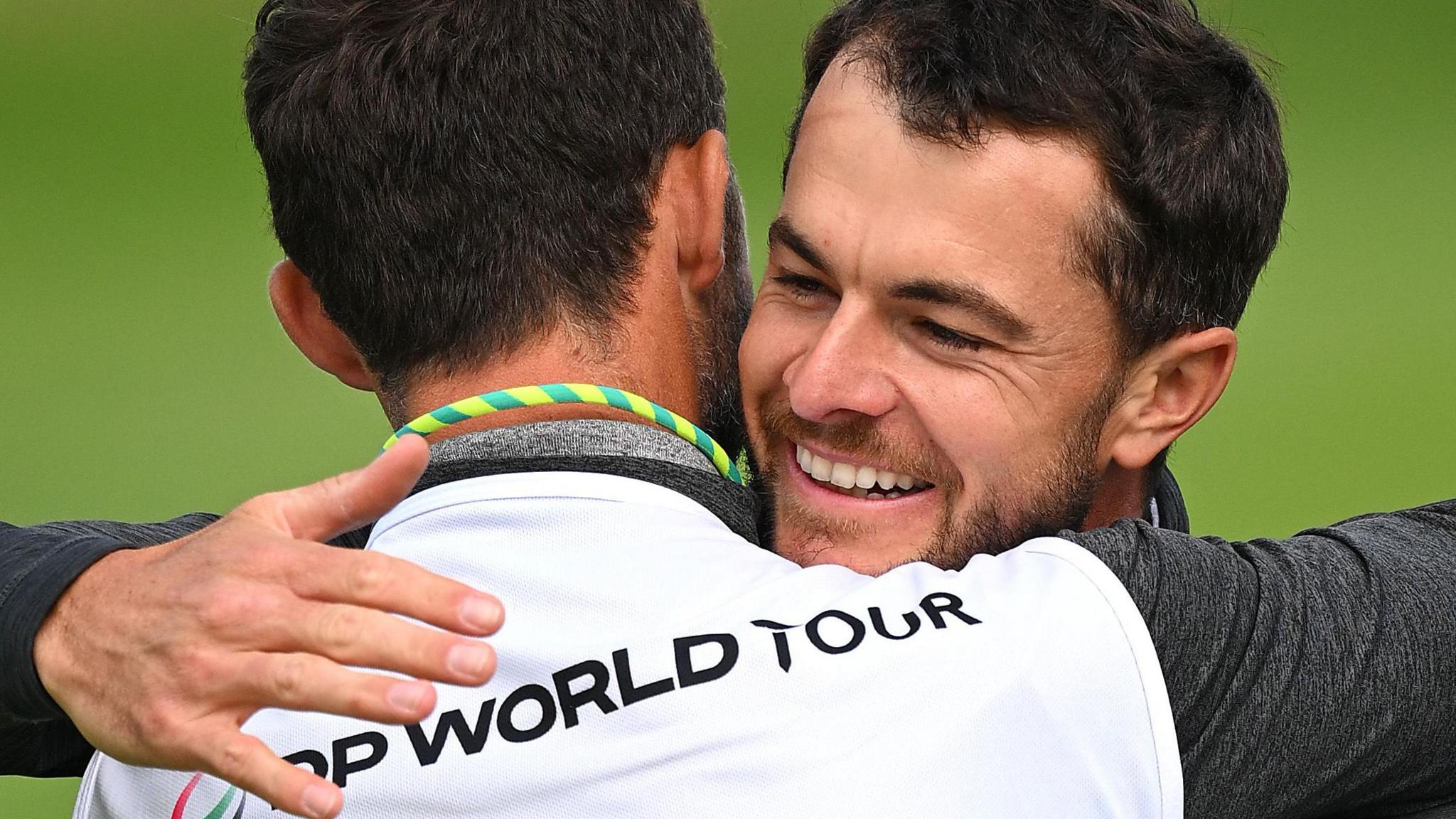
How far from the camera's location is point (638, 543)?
945 millimetres

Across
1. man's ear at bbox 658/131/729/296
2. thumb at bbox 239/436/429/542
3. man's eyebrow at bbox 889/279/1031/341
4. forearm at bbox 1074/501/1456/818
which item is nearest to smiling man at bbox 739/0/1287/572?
man's eyebrow at bbox 889/279/1031/341

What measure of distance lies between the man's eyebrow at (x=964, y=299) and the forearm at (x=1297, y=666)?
241 millimetres

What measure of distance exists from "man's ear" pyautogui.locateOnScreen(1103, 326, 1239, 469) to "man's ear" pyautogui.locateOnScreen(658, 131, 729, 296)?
399 millimetres

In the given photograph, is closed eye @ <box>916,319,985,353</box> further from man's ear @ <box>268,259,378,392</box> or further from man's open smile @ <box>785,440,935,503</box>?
man's ear @ <box>268,259,378,392</box>

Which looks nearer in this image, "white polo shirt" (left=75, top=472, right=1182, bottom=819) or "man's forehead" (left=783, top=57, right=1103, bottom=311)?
"white polo shirt" (left=75, top=472, right=1182, bottom=819)

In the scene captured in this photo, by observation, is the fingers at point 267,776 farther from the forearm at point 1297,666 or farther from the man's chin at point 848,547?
the man's chin at point 848,547

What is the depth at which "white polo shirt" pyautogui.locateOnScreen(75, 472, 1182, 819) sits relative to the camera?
34.9 inches

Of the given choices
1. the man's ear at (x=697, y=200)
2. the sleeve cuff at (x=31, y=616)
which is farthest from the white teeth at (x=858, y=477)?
the sleeve cuff at (x=31, y=616)

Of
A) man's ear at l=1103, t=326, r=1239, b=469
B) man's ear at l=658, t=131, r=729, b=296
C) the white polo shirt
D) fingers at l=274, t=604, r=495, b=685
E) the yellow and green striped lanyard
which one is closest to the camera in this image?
fingers at l=274, t=604, r=495, b=685

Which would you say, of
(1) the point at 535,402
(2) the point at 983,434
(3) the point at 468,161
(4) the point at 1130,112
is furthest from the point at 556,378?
(4) the point at 1130,112

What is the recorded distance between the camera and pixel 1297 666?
991mm

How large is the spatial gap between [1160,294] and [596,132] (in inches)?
19.7

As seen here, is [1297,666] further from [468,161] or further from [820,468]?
[468,161]

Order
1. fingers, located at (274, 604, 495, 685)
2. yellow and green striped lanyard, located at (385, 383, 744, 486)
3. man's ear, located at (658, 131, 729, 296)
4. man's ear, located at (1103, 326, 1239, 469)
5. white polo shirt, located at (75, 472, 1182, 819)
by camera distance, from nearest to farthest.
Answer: fingers, located at (274, 604, 495, 685) → white polo shirt, located at (75, 472, 1182, 819) → yellow and green striped lanyard, located at (385, 383, 744, 486) → man's ear, located at (658, 131, 729, 296) → man's ear, located at (1103, 326, 1239, 469)
